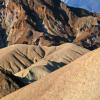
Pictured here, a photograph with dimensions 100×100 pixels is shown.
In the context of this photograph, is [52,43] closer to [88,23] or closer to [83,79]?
[88,23]

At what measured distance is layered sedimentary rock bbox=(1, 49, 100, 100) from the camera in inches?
1215

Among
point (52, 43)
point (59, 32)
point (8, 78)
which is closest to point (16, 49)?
point (52, 43)

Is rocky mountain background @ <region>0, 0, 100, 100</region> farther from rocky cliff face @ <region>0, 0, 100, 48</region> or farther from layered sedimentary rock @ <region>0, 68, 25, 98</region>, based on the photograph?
layered sedimentary rock @ <region>0, 68, 25, 98</region>

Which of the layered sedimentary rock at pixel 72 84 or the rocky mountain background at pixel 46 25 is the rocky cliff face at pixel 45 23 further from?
the layered sedimentary rock at pixel 72 84

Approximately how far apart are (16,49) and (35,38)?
101 ft

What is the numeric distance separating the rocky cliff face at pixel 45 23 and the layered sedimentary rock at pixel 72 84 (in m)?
130

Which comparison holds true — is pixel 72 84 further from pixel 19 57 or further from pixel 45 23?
pixel 45 23

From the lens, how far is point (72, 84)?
3225cm

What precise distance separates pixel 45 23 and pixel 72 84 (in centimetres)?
15225

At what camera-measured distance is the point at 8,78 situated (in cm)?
6944

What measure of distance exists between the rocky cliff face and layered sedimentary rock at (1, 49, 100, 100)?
130 m

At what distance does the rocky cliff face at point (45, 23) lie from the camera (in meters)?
171

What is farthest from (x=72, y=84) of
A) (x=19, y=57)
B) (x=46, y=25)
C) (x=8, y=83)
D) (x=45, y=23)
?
(x=45, y=23)

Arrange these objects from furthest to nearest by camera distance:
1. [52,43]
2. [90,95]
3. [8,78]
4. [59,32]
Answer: [59,32] → [52,43] → [8,78] → [90,95]
